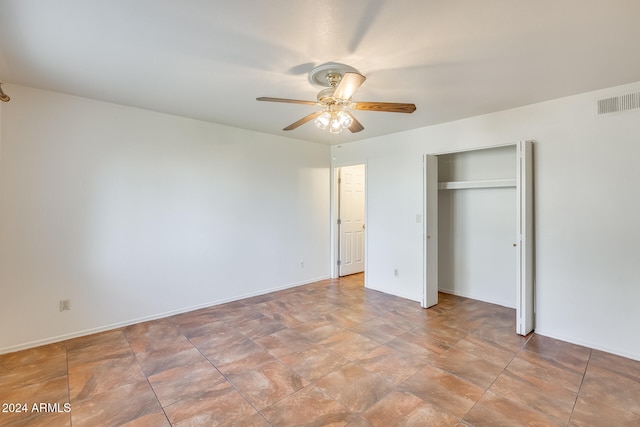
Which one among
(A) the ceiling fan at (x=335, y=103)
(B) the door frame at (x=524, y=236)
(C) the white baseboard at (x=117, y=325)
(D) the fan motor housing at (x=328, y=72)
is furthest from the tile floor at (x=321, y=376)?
(D) the fan motor housing at (x=328, y=72)

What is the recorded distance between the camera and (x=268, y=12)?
5.53 feet

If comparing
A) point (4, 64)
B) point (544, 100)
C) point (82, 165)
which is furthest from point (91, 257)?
point (544, 100)

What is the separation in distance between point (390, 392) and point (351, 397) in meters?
0.31

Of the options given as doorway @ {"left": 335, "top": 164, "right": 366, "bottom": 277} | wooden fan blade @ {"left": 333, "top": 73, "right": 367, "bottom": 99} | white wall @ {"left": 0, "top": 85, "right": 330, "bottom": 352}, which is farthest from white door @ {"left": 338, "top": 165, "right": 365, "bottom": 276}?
wooden fan blade @ {"left": 333, "top": 73, "right": 367, "bottom": 99}

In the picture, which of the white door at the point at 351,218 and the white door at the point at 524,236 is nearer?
the white door at the point at 524,236

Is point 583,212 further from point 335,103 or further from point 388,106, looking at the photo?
point 335,103

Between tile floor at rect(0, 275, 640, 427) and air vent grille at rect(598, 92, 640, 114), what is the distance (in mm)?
2297

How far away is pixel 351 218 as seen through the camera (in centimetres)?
574

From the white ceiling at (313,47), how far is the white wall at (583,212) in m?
0.33

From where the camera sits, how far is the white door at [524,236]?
3.06 meters

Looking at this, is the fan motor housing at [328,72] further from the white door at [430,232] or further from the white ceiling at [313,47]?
the white door at [430,232]

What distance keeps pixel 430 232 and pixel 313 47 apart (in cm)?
288

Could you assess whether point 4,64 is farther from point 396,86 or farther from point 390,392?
point 390,392

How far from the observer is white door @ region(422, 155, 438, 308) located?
12.9ft
